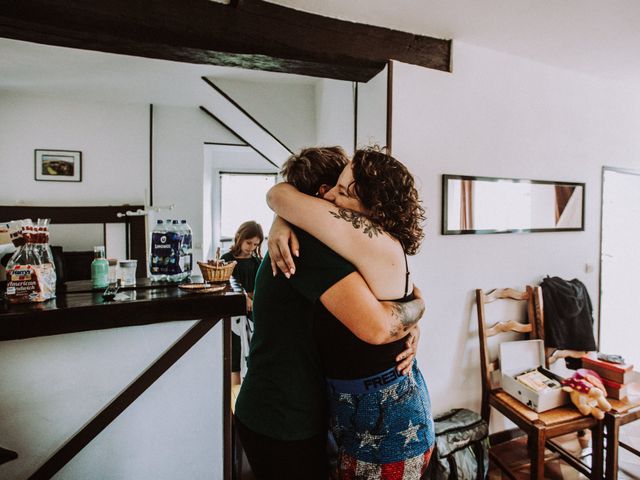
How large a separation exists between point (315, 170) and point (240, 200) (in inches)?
171

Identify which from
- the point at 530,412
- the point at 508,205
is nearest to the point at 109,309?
the point at 530,412

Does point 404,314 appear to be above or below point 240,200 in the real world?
below

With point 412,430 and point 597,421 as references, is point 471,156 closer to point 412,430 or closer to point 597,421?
point 597,421

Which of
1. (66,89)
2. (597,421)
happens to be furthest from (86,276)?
(597,421)

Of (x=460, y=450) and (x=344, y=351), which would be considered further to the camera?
(x=460, y=450)

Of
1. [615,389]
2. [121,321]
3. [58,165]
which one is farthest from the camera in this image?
[58,165]

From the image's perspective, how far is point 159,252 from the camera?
4.89 ft

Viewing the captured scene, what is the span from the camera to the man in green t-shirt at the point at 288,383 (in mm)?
887

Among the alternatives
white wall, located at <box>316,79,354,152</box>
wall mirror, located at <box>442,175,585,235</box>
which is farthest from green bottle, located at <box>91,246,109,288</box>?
wall mirror, located at <box>442,175,585,235</box>

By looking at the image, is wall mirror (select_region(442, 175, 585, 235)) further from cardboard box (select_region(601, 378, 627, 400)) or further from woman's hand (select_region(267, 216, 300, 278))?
woman's hand (select_region(267, 216, 300, 278))

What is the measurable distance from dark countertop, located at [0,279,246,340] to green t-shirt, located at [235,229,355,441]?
1.53ft

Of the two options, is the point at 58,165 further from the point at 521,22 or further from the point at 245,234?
the point at 521,22

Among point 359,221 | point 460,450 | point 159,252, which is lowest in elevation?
point 460,450

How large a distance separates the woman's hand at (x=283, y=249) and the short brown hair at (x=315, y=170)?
0.74 feet
